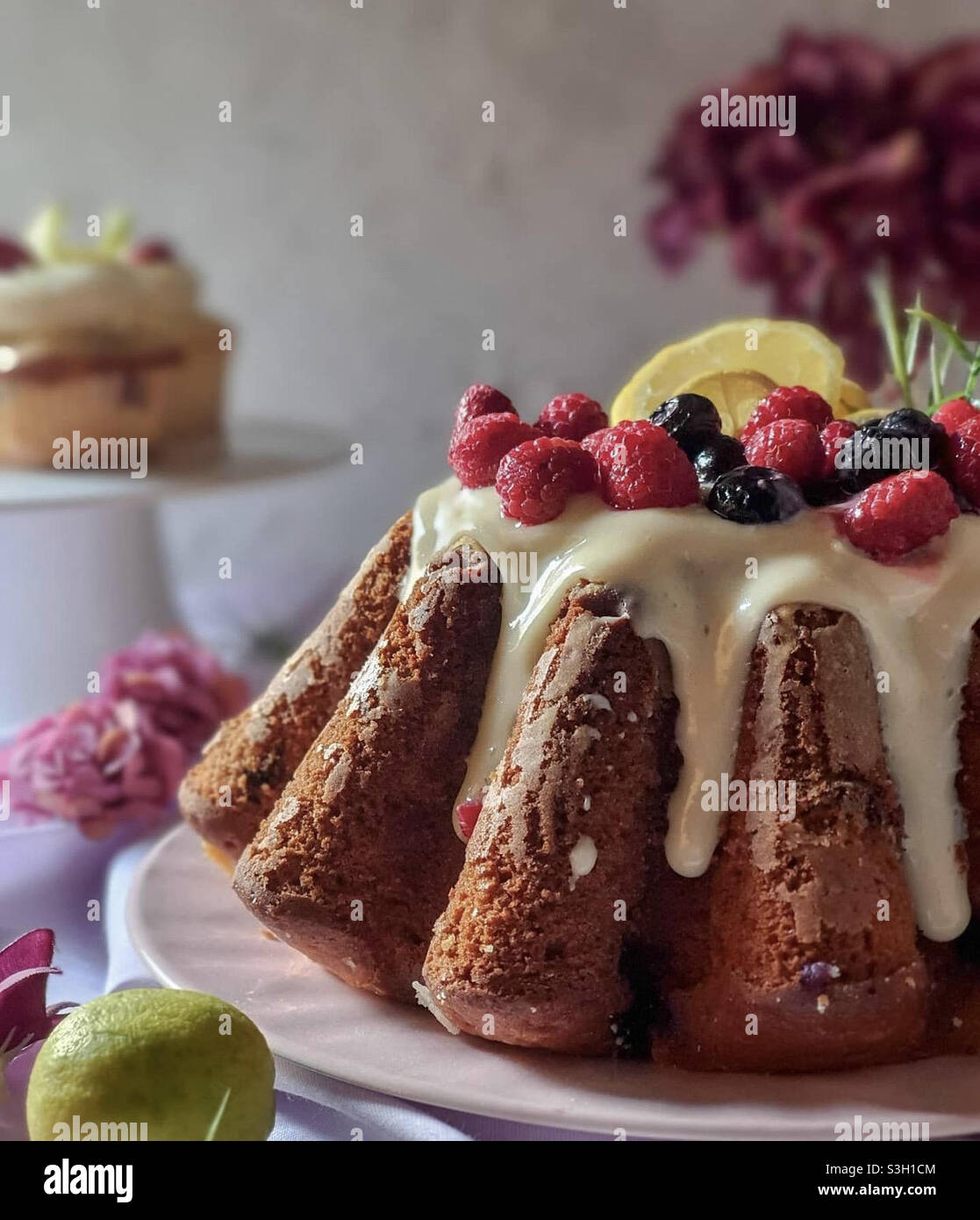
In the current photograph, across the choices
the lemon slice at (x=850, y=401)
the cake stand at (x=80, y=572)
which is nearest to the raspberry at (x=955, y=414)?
the lemon slice at (x=850, y=401)

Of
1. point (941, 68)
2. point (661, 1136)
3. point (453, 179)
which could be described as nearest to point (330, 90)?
point (453, 179)

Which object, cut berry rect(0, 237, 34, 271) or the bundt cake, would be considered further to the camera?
cut berry rect(0, 237, 34, 271)

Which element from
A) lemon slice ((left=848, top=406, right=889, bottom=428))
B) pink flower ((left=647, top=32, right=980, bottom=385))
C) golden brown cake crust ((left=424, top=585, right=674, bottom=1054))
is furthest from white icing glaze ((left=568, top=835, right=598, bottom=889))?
pink flower ((left=647, top=32, right=980, bottom=385))

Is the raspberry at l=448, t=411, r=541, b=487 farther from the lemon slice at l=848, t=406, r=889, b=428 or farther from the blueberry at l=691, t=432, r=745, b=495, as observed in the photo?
the lemon slice at l=848, t=406, r=889, b=428

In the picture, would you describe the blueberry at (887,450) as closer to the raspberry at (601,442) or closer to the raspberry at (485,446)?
the raspberry at (601,442)

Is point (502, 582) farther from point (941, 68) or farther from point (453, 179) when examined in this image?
point (453, 179)
